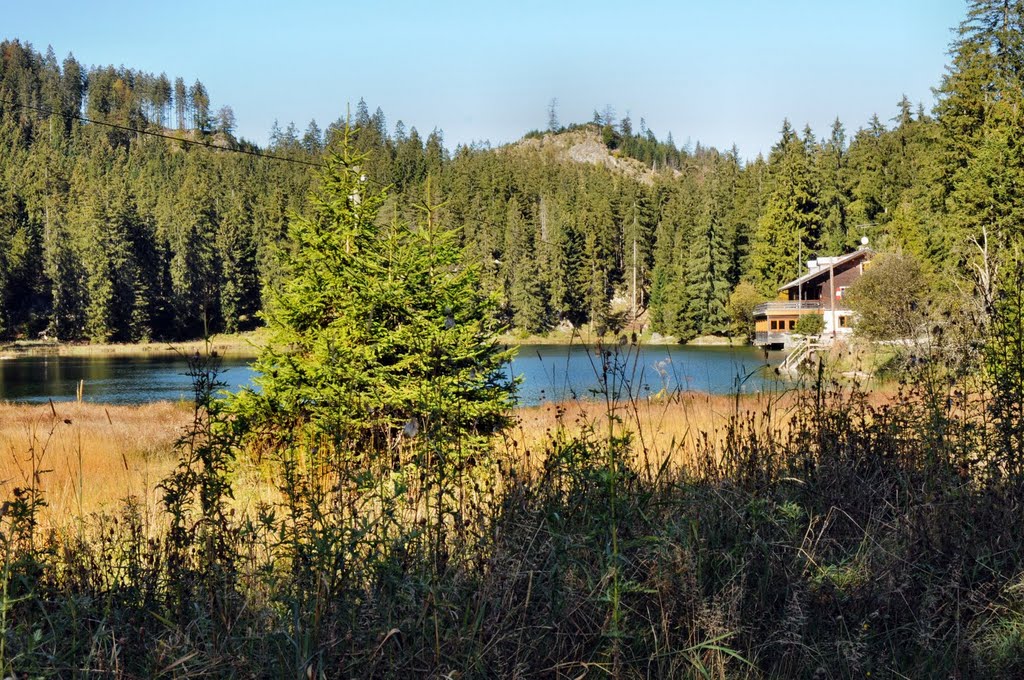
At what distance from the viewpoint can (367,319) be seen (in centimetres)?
916

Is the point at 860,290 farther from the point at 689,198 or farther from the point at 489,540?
the point at 689,198

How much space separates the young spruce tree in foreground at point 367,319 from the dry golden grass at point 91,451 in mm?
1623

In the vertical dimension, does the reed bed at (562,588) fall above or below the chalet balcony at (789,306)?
below

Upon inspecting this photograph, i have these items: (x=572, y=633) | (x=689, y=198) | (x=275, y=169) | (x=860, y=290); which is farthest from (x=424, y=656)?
(x=275, y=169)

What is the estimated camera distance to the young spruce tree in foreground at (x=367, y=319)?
887cm

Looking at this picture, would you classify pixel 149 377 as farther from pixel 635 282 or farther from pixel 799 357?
pixel 635 282

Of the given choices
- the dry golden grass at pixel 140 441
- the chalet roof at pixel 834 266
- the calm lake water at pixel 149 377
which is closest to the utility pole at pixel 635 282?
the chalet roof at pixel 834 266

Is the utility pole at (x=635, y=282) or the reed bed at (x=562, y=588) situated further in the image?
the utility pole at (x=635, y=282)

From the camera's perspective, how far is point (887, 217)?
65750 millimetres

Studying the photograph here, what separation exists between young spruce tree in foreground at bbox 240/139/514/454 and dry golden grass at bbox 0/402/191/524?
1.62 m

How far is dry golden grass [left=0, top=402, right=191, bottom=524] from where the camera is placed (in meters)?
7.64

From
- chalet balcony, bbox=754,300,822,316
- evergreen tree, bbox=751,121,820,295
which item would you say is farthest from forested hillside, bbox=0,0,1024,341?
chalet balcony, bbox=754,300,822,316

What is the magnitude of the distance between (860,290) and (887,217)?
113 ft

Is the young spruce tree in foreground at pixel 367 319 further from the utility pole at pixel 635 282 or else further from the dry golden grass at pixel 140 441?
the utility pole at pixel 635 282
